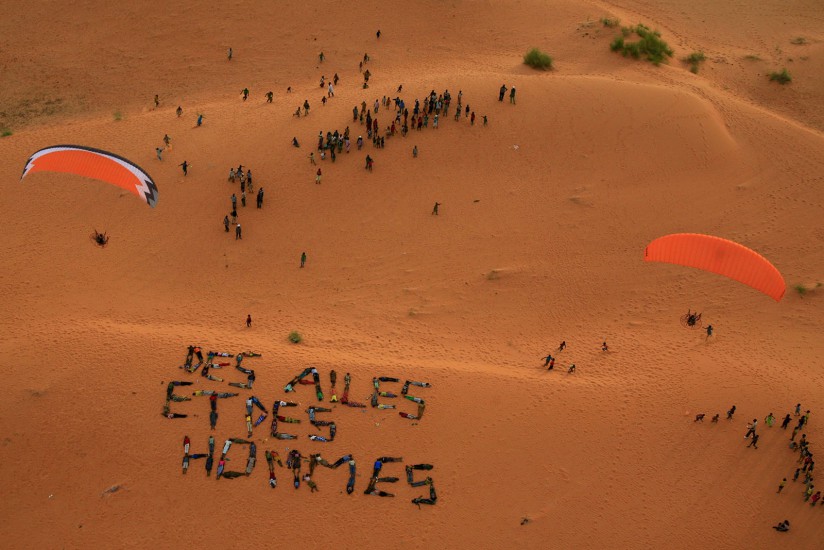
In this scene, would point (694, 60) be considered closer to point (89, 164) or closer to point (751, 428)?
point (751, 428)

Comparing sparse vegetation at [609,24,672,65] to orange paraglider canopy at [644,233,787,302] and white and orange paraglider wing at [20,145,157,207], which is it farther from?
white and orange paraglider wing at [20,145,157,207]

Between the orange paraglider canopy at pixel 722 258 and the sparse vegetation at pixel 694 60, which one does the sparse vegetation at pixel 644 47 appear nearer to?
the sparse vegetation at pixel 694 60

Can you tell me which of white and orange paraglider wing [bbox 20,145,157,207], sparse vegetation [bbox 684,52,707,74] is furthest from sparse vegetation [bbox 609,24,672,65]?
white and orange paraglider wing [bbox 20,145,157,207]

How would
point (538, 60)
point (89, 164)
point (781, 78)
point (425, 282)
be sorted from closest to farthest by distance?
point (89, 164) < point (425, 282) < point (538, 60) < point (781, 78)

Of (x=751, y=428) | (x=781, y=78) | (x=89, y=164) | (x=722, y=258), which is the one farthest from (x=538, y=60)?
(x=89, y=164)

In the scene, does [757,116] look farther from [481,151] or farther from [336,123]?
[336,123]

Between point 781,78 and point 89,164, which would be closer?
point 89,164
